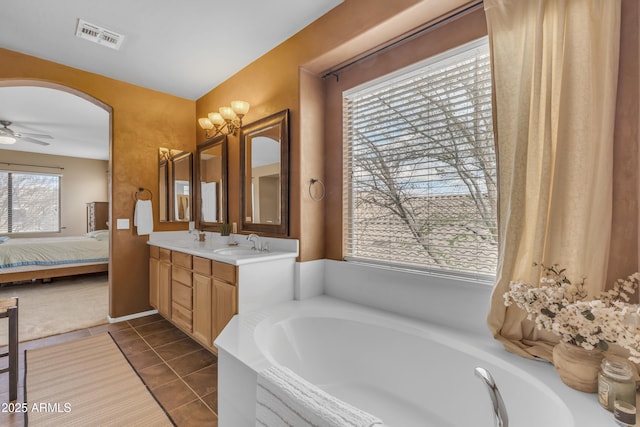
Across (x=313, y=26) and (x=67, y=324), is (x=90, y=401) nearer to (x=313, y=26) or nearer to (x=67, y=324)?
(x=67, y=324)

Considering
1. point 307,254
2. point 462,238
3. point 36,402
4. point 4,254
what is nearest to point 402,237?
point 462,238

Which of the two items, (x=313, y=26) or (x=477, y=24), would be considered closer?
(x=477, y=24)

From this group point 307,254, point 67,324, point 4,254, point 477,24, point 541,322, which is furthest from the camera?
point 4,254

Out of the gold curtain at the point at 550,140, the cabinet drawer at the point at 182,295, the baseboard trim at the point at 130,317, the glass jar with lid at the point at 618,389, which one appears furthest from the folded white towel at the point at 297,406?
the baseboard trim at the point at 130,317

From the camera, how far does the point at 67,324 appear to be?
314cm

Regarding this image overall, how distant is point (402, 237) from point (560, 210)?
91cm

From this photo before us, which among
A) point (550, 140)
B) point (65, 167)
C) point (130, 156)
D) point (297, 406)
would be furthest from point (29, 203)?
point (550, 140)

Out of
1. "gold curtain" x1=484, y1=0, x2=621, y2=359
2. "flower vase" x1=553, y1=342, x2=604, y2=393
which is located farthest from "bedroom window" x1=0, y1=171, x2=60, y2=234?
"flower vase" x1=553, y1=342, x2=604, y2=393

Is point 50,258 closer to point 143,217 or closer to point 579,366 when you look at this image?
point 143,217

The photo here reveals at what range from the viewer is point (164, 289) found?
302 centimetres

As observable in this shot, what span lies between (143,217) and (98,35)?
1.73m

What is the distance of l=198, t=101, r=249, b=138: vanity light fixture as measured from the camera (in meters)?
2.75

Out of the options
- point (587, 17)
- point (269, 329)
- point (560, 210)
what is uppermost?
point (587, 17)

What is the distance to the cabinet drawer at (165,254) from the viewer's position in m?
2.97
